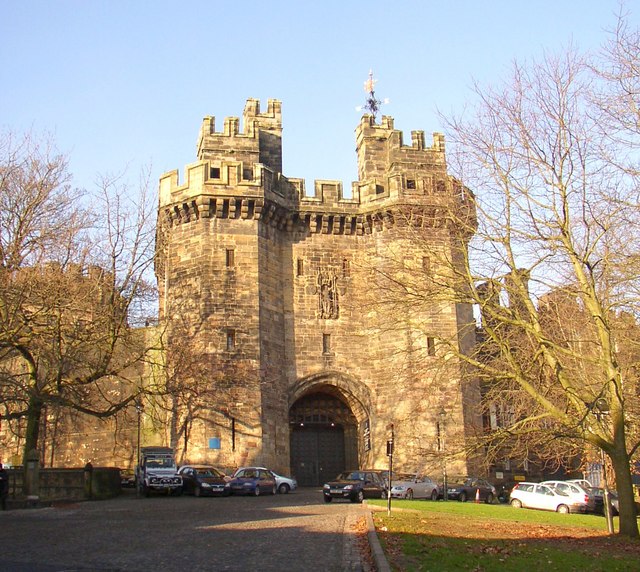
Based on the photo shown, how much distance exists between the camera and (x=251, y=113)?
3738 centimetres

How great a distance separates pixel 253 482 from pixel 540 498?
32.5ft

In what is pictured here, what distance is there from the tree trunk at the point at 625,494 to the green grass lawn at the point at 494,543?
0.33m

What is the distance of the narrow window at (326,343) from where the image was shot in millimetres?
33938

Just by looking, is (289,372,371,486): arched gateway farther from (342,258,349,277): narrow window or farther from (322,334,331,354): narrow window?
(342,258,349,277): narrow window

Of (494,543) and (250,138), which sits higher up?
(250,138)

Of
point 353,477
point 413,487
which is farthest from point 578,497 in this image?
point 353,477

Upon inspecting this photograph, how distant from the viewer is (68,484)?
27031mm

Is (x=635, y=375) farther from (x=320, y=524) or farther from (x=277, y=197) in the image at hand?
(x=277, y=197)

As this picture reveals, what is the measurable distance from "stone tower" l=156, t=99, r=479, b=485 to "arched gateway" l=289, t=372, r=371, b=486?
0.17 ft

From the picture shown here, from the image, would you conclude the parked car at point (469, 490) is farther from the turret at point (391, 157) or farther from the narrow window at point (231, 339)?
the turret at point (391, 157)

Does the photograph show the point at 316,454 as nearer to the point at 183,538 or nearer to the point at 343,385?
the point at 343,385

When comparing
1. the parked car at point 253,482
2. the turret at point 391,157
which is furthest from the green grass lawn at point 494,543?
the turret at point 391,157

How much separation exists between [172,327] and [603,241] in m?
19.2

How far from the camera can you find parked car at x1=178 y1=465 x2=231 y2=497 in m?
27.6
